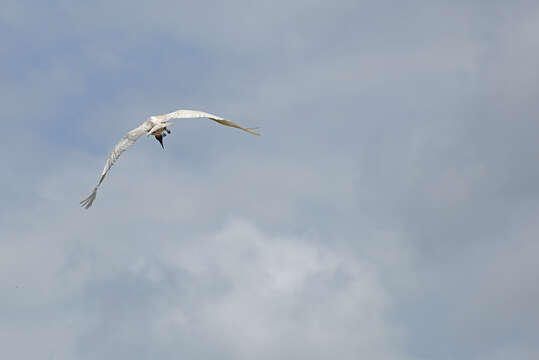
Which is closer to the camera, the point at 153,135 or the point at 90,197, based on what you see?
the point at 90,197

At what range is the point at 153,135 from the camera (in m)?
84.4

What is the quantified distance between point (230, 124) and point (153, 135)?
10.1 m

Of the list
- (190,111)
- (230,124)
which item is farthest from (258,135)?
(190,111)

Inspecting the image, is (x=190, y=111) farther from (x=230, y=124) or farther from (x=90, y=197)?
(x=90, y=197)

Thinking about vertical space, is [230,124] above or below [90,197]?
above

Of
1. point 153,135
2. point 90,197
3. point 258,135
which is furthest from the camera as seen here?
point 153,135

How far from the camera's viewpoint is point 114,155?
81438 millimetres

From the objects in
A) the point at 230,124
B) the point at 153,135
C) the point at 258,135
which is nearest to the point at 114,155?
the point at 153,135

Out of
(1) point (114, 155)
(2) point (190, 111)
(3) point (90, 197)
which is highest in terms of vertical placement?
(2) point (190, 111)

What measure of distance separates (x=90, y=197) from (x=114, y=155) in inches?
253

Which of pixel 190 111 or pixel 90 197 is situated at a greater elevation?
pixel 190 111

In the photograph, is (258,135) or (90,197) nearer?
(258,135)

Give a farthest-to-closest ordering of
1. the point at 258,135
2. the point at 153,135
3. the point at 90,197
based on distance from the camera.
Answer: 1. the point at 153,135
2. the point at 90,197
3. the point at 258,135

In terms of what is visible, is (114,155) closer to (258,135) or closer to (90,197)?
(90,197)
